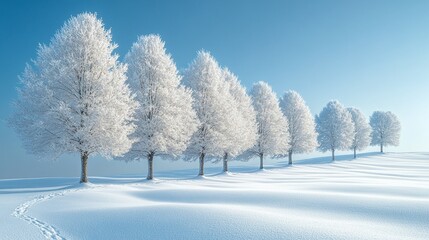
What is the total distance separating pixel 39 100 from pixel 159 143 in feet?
28.4

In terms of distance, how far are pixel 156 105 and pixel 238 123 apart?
9.44 m

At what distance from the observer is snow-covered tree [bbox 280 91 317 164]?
44.2 meters

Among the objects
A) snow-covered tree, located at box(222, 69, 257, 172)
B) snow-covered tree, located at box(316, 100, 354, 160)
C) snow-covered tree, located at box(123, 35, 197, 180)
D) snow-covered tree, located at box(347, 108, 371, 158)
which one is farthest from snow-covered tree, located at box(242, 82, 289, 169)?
snow-covered tree, located at box(347, 108, 371, 158)

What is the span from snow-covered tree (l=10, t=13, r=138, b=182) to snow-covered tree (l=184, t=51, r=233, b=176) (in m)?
9.43

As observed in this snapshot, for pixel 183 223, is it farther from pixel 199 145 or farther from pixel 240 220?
pixel 199 145

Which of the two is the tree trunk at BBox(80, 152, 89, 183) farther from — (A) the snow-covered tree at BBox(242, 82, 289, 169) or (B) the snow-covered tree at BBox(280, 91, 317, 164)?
(B) the snow-covered tree at BBox(280, 91, 317, 164)

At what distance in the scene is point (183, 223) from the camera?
7320 mm

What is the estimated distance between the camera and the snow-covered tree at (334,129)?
53438 millimetres

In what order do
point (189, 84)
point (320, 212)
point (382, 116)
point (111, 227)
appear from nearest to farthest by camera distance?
point (111, 227), point (320, 212), point (189, 84), point (382, 116)

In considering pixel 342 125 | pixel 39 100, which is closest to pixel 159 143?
pixel 39 100

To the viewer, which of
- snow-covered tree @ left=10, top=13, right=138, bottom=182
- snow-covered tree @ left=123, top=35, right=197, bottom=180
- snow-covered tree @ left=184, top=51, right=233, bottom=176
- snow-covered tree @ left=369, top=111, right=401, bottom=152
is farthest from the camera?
snow-covered tree @ left=369, top=111, right=401, bottom=152

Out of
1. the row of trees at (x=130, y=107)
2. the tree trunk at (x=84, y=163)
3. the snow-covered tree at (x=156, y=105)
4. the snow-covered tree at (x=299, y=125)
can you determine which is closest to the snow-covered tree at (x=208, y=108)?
the row of trees at (x=130, y=107)

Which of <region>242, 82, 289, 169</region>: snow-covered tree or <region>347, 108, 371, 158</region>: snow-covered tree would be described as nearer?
<region>242, 82, 289, 169</region>: snow-covered tree

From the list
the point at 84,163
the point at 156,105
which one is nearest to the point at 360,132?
the point at 156,105
